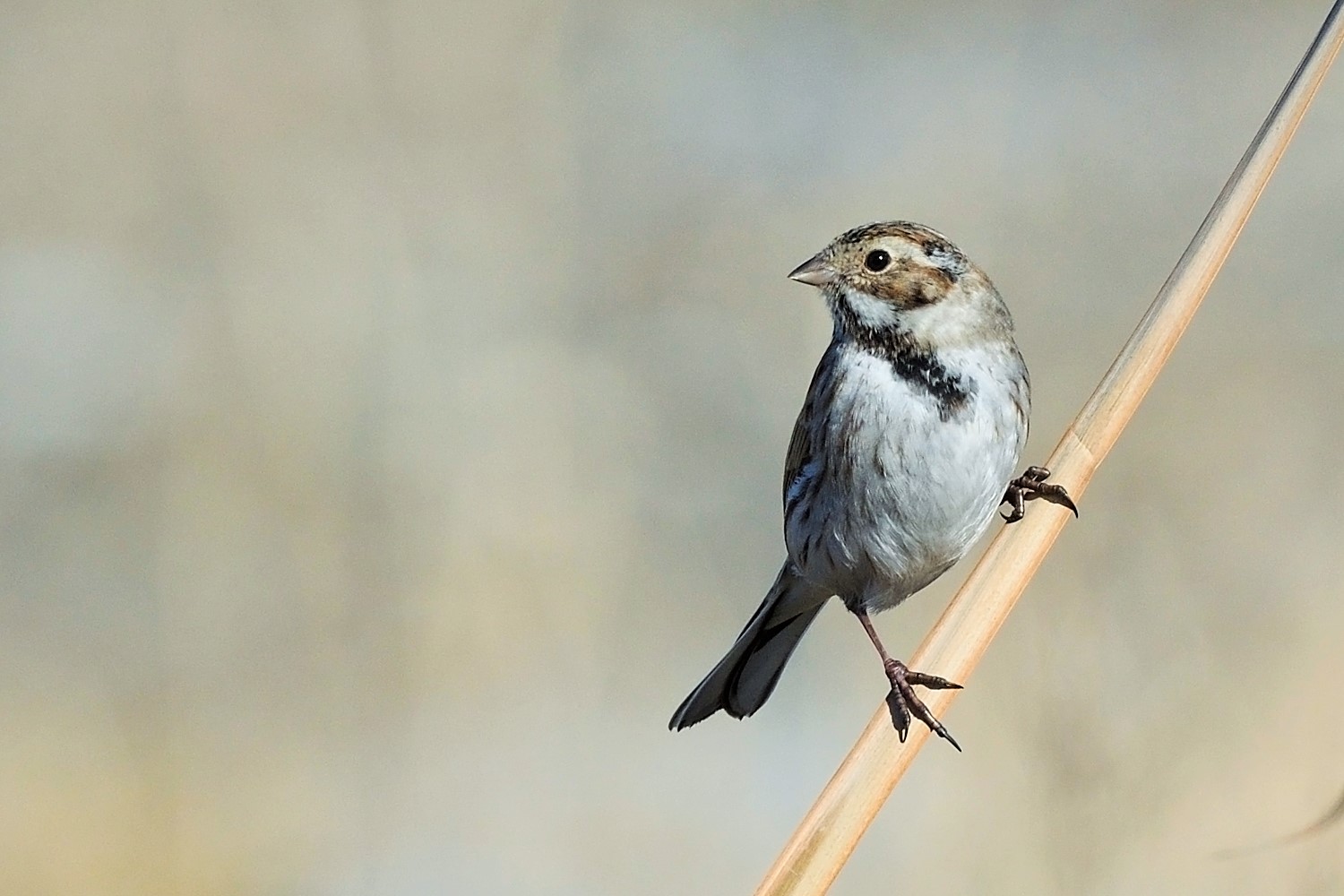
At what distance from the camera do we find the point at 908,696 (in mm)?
1832

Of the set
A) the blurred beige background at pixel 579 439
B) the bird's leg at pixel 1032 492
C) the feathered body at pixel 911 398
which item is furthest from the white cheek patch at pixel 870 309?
the blurred beige background at pixel 579 439

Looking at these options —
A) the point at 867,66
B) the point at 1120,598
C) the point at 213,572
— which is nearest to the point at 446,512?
the point at 213,572

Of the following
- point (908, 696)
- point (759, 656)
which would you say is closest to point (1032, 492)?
point (908, 696)

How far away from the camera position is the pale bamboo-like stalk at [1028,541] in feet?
4.17

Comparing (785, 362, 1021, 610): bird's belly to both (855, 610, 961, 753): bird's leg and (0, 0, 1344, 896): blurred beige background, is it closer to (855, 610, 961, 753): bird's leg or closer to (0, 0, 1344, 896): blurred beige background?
(855, 610, 961, 753): bird's leg

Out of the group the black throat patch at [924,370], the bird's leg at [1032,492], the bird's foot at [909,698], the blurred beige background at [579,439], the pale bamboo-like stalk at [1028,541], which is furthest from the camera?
the blurred beige background at [579,439]

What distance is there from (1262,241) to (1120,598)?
1.34 meters

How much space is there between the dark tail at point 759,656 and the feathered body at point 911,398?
0.34 feet

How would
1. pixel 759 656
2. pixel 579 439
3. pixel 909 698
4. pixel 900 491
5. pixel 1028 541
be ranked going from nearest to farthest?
pixel 1028 541
pixel 909 698
pixel 900 491
pixel 759 656
pixel 579 439

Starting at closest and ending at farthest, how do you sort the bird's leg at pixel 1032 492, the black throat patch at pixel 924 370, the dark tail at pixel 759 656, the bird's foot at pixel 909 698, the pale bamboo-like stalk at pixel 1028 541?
1. the pale bamboo-like stalk at pixel 1028 541
2. the bird's foot at pixel 909 698
3. the bird's leg at pixel 1032 492
4. the black throat patch at pixel 924 370
5. the dark tail at pixel 759 656

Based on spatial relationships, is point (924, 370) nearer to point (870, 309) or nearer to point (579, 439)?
point (870, 309)

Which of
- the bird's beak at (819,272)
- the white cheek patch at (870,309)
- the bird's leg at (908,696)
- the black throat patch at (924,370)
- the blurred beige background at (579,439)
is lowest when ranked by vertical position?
the blurred beige background at (579,439)

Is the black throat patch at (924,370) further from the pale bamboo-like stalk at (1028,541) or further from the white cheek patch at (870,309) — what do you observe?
the pale bamboo-like stalk at (1028,541)

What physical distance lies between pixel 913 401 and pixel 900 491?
126mm
